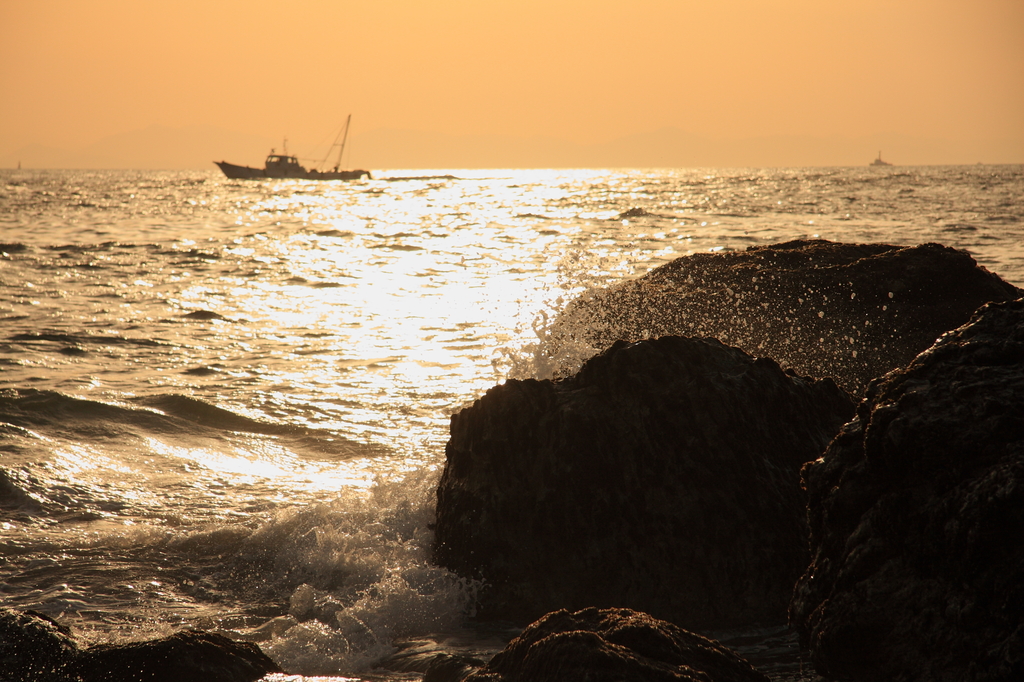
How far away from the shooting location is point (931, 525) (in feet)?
7.59

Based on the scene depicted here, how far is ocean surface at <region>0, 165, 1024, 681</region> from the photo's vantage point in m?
3.99

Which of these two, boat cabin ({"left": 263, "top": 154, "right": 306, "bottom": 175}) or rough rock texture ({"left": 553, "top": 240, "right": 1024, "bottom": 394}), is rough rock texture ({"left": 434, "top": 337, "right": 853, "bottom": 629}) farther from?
boat cabin ({"left": 263, "top": 154, "right": 306, "bottom": 175})

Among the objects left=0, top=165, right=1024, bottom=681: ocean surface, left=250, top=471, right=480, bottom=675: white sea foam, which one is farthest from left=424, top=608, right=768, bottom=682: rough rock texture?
left=250, top=471, right=480, bottom=675: white sea foam

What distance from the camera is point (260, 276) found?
17.5 m

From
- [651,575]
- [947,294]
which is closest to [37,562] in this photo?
[651,575]

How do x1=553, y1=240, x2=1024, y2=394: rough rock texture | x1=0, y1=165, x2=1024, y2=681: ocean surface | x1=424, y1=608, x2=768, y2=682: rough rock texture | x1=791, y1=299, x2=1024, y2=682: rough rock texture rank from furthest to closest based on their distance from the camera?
x1=553, y1=240, x2=1024, y2=394: rough rock texture → x1=0, y1=165, x2=1024, y2=681: ocean surface → x1=424, y1=608, x2=768, y2=682: rough rock texture → x1=791, y1=299, x2=1024, y2=682: rough rock texture

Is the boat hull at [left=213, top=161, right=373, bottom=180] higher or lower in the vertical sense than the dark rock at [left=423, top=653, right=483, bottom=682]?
higher

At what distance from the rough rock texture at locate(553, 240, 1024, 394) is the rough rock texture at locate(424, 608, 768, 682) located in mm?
3996

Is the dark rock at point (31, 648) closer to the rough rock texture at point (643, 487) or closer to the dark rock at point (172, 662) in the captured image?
the dark rock at point (172, 662)

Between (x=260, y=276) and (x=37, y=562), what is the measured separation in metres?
13.6

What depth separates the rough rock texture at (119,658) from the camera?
9.76 ft

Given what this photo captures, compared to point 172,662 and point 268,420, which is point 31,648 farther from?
point 268,420

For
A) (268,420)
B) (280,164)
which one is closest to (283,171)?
(280,164)

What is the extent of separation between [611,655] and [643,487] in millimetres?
1473
